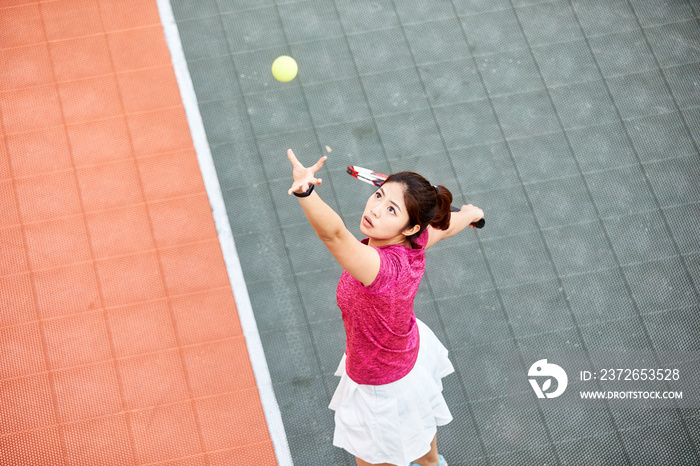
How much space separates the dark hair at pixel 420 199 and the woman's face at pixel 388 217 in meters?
0.02

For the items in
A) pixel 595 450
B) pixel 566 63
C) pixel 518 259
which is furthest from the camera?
pixel 566 63

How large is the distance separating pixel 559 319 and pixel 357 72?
2.19m

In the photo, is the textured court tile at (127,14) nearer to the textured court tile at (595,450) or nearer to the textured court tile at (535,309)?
the textured court tile at (535,309)

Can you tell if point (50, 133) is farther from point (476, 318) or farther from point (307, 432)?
point (476, 318)

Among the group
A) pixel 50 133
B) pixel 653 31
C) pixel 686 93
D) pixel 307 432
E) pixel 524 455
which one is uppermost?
pixel 50 133

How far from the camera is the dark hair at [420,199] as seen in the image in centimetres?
234

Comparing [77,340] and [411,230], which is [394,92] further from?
[77,340]

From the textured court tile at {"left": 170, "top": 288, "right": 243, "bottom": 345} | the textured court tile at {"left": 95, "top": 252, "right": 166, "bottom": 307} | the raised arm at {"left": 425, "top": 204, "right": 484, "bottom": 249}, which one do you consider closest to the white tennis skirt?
the raised arm at {"left": 425, "top": 204, "right": 484, "bottom": 249}

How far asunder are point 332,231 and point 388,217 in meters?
0.40

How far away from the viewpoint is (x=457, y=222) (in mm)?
2809

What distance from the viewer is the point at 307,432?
3496 mm

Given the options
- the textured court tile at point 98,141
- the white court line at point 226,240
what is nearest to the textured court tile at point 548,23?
the white court line at point 226,240

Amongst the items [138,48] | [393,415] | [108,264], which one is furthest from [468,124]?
[108,264]

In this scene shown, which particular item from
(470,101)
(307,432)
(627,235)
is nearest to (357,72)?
(470,101)
